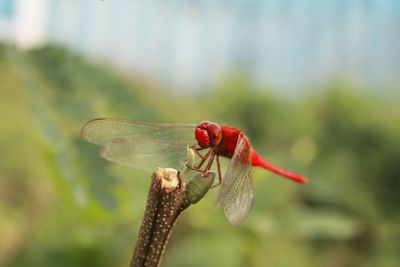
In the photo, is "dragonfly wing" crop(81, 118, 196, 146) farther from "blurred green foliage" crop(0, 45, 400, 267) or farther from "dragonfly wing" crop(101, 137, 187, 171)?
"blurred green foliage" crop(0, 45, 400, 267)

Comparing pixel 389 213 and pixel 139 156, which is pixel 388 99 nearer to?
pixel 389 213

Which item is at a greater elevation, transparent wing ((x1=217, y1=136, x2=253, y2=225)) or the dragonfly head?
the dragonfly head

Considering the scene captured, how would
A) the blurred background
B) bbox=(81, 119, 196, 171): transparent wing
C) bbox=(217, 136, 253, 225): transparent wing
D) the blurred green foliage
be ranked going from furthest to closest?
1. the blurred background
2. the blurred green foliage
3. bbox=(81, 119, 196, 171): transparent wing
4. bbox=(217, 136, 253, 225): transparent wing

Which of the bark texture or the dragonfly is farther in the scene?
the dragonfly

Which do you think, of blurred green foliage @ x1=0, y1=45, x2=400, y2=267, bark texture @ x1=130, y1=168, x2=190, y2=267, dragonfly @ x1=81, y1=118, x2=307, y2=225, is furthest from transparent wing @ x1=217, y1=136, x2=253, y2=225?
blurred green foliage @ x1=0, y1=45, x2=400, y2=267

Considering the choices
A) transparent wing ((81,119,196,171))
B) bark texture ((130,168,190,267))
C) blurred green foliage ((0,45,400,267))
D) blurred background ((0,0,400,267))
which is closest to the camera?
bark texture ((130,168,190,267))

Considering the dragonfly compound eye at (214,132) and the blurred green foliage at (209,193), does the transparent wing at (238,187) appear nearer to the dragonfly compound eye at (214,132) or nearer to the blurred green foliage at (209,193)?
the dragonfly compound eye at (214,132)

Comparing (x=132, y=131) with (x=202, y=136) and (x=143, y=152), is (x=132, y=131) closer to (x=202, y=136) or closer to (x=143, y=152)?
(x=143, y=152)
